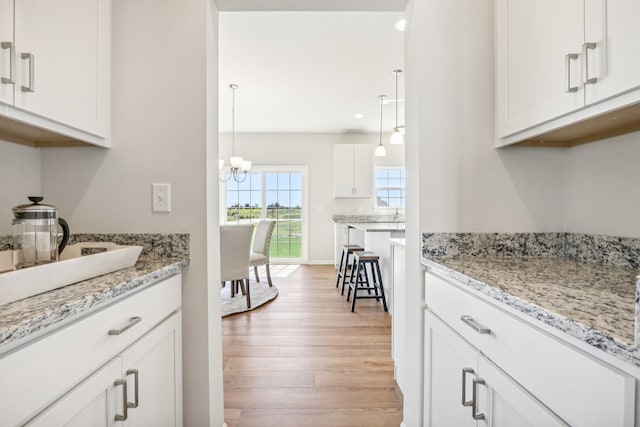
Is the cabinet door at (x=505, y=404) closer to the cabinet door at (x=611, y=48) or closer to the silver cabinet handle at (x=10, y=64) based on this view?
the cabinet door at (x=611, y=48)

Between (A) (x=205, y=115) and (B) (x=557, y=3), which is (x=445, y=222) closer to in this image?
(B) (x=557, y=3)

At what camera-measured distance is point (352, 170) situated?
6.21 meters

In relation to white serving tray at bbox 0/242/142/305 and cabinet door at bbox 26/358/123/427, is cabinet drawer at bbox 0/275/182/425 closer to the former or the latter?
cabinet door at bbox 26/358/123/427

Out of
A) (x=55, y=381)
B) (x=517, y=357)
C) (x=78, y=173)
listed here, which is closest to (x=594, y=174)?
(x=517, y=357)

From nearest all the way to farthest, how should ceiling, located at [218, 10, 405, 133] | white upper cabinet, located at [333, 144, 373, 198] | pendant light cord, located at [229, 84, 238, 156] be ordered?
1. ceiling, located at [218, 10, 405, 133]
2. pendant light cord, located at [229, 84, 238, 156]
3. white upper cabinet, located at [333, 144, 373, 198]

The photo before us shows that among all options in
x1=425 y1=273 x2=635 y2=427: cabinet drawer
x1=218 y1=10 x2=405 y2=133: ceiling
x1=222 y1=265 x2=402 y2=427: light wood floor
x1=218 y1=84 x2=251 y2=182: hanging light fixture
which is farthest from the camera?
x1=218 y1=84 x2=251 y2=182: hanging light fixture

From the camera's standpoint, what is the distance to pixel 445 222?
1.39 m

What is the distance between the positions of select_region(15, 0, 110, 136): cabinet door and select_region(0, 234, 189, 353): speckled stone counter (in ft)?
1.64

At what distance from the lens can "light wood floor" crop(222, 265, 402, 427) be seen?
1720mm

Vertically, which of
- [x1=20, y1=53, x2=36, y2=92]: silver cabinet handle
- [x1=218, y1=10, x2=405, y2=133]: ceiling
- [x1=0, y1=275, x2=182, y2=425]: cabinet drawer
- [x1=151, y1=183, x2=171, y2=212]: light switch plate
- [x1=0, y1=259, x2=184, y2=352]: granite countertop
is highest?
[x1=218, y1=10, x2=405, y2=133]: ceiling

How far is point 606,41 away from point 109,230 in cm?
181

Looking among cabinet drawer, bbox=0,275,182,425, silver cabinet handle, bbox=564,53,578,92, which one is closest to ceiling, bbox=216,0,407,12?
silver cabinet handle, bbox=564,53,578,92

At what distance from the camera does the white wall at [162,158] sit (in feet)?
4.48

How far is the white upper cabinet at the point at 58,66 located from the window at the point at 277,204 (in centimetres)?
532
